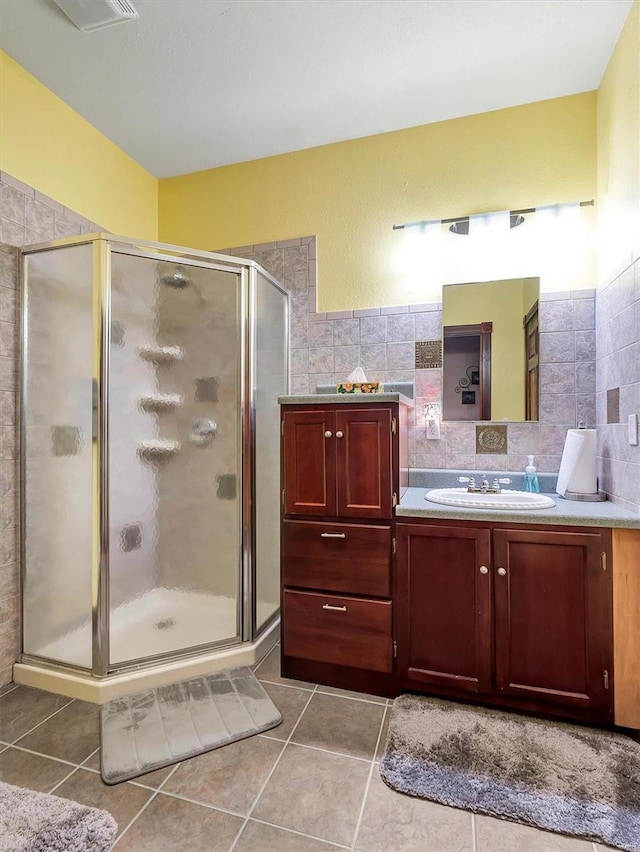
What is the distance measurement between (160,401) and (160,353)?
0.22m

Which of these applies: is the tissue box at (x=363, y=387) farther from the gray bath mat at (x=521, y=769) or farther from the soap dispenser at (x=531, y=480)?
the gray bath mat at (x=521, y=769)

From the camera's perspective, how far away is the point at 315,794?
4.44 feet

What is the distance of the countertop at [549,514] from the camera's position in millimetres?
1585

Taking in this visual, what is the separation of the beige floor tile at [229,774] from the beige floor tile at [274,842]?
78 mm

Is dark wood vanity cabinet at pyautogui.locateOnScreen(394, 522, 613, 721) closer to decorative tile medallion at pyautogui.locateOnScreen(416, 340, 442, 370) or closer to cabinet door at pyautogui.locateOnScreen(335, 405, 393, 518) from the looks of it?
cabinet door at pyautogui.locateOnScreen(335, 405, 393, 518)

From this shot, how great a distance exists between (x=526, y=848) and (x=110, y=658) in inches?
63.8

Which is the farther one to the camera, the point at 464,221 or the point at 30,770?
the point at 464,221

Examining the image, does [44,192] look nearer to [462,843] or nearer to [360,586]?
[360,586]

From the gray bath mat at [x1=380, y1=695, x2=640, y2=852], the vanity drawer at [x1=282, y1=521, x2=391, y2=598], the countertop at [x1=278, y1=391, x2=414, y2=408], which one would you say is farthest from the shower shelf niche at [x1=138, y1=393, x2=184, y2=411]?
the gray bath mat at [x1=380, y1=695, x2=640, y2=852]

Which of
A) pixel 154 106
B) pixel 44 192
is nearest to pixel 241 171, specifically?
pixel 154 106

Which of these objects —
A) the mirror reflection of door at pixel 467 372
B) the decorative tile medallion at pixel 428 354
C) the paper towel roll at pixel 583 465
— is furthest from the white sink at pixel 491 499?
the decorative tile medallion at pixel 428 354

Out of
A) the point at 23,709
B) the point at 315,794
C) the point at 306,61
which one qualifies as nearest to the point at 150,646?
the point at 23,709

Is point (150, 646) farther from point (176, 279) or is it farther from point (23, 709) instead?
point (176, 279)

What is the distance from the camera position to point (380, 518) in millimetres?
1864
